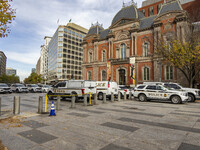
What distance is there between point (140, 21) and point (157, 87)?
25.2 metres

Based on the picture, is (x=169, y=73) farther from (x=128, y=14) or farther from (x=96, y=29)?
(x=96, y=29)

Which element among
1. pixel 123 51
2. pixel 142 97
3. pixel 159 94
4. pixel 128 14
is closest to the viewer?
pixel 159 94

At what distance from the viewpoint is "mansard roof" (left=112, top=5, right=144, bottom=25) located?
35562 mm

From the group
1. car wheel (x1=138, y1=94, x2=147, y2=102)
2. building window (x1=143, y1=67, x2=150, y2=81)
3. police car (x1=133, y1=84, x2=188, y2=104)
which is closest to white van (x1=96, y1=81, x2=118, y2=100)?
police car (x1=133, y1=84, x2=188, y2=104)

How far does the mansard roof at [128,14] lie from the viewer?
3556 centimetres

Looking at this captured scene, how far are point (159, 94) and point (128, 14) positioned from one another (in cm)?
2795

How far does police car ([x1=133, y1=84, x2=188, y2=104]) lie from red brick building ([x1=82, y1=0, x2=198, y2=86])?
37.2 ft

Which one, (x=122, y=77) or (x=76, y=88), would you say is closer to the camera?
(x=76, y=88)

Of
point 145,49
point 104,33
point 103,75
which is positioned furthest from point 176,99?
point 104,33

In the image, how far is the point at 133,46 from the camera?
33.7 m

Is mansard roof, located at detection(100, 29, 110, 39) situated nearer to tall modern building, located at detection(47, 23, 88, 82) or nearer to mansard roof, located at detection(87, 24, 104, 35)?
mansard roof, located at detection(87, 24, 104, 35)

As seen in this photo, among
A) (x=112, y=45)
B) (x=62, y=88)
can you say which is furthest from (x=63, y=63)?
(x=62, y=88)

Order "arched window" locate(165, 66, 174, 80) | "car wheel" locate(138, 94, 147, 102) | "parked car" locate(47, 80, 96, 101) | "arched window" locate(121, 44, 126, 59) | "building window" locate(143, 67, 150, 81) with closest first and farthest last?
"parked car" locate(47, 80, 96, 101) → "car wheel" locate(138, 94, 147, 102) → "arched window" locate(165, 66, 174, 80) → "building window" locate(143, 67, 150, 81) → "arched window" locate(121, 44, 126, 59)

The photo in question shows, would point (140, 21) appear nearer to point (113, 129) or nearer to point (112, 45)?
point (112, 45)
